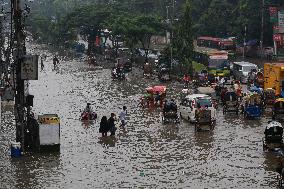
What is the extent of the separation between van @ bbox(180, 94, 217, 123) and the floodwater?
0.52m

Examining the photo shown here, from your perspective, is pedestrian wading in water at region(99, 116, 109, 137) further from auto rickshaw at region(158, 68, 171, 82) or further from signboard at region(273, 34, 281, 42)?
signboard at region(273, 34, 281, 42)

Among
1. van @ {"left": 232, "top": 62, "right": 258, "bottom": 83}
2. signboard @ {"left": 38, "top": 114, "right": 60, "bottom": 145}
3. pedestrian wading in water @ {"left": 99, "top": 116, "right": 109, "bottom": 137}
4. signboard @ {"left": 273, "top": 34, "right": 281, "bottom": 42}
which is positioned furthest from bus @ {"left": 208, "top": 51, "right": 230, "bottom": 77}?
signboard @ {"left": 38, "top": 114, "right": 60, "bottom": 145}

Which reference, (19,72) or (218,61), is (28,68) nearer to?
(19,72)

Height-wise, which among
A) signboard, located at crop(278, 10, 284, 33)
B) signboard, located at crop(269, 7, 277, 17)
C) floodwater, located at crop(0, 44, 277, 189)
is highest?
signboard, located at crop(269, 7, 277, 17)

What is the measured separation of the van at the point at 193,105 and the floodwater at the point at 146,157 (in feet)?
1.72

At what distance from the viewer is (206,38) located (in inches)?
3312

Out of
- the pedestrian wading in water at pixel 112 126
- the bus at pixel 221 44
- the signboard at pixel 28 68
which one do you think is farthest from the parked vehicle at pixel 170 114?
the bus at pixel 221 44

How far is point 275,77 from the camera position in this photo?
40438mm

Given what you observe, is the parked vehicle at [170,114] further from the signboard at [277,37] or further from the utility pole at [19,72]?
the signboard at [277,37]

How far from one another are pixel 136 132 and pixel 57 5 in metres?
164

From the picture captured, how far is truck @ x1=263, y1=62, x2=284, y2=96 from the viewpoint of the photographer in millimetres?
39719

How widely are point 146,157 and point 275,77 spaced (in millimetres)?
17477

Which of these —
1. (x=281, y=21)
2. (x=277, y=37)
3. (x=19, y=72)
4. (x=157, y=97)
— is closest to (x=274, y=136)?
(x=19, y=72)

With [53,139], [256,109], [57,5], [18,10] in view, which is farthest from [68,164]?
[57,5]
